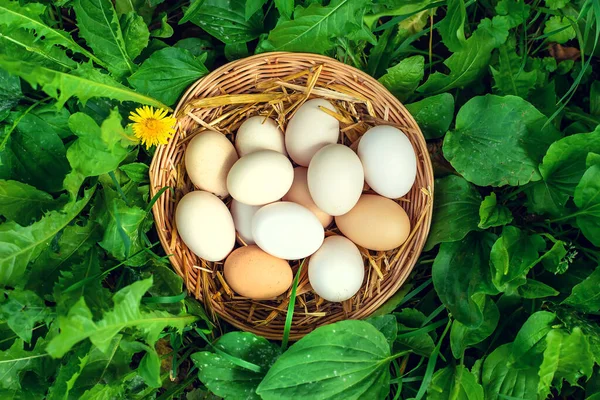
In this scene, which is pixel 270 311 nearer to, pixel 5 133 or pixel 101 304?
pixel 101 304

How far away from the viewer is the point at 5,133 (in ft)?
3.43

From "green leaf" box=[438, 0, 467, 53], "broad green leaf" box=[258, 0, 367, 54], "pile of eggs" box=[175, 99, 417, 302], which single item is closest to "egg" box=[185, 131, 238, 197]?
"pile of eggs" box=[175, 99, 417, 302]

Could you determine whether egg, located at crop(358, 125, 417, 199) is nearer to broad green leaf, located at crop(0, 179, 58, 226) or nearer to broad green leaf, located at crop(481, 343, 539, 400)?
broad green leaf, located at crop(481, 343, 539, 400)

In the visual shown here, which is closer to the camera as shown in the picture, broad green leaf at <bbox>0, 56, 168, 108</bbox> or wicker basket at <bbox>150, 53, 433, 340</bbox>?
broad green leaf at <bbox>0, 56, 168, 108</bbox>

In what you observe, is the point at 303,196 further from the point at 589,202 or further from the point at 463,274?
the point at 589,202

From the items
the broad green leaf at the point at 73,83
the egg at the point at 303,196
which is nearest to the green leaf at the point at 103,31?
the broad green leaf at the point at 73,83

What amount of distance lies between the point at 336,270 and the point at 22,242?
52cm

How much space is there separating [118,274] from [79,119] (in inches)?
13.9

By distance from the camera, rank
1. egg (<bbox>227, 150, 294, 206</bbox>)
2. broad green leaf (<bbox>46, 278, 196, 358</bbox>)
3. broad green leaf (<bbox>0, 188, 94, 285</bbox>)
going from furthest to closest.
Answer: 1. egg (<bbox>227, 150, 294, 206</bbox>)
2. broad green leaf (<bbox>0, 188, 94, 285</bbox>)
3. broad green leaf (<bbox>46, 278, 196, 358</bbox>)

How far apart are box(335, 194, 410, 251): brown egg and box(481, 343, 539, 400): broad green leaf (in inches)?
10.6

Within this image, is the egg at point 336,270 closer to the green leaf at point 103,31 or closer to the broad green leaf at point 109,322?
the broad green leaf at point 109,322

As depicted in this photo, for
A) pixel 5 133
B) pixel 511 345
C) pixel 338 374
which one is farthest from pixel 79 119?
pixel 511 345

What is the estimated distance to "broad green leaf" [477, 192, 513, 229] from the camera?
3.41 ft

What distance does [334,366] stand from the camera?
3.31 feet
